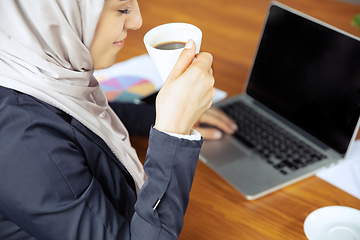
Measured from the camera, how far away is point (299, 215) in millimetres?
773

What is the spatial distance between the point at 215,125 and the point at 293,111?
0.76ft

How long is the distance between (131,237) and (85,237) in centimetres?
9

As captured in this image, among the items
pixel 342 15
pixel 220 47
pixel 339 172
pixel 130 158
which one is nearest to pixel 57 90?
pixel 130 158

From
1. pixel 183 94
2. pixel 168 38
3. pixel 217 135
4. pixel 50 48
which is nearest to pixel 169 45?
pixel 168 38

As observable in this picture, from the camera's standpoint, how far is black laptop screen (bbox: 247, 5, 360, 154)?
0.84 m

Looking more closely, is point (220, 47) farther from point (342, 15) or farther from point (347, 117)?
point (347, 117)

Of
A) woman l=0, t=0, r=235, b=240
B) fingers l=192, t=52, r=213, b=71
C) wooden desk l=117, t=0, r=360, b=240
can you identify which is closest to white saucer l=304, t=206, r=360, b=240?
wooden desk l=117, t=0, r=360, b=240

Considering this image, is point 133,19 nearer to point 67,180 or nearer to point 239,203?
point 67,180

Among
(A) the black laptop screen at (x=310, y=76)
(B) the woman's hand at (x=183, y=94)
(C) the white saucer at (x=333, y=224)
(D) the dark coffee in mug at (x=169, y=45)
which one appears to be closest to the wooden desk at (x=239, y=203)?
(C) the white saucer at (x=333, y=224)

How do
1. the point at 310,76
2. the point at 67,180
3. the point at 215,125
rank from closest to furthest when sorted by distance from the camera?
the point at 67,180
the point at 310,76
the point at 215,125

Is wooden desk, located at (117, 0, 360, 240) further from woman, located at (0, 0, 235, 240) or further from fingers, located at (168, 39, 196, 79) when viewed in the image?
fingers, located at (168, 39, 196, 79)

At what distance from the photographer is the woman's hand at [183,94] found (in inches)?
23.6

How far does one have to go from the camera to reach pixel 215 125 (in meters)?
1.03

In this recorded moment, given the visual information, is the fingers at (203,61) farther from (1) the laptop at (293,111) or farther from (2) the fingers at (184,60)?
(1) the laptop at (293,111)
